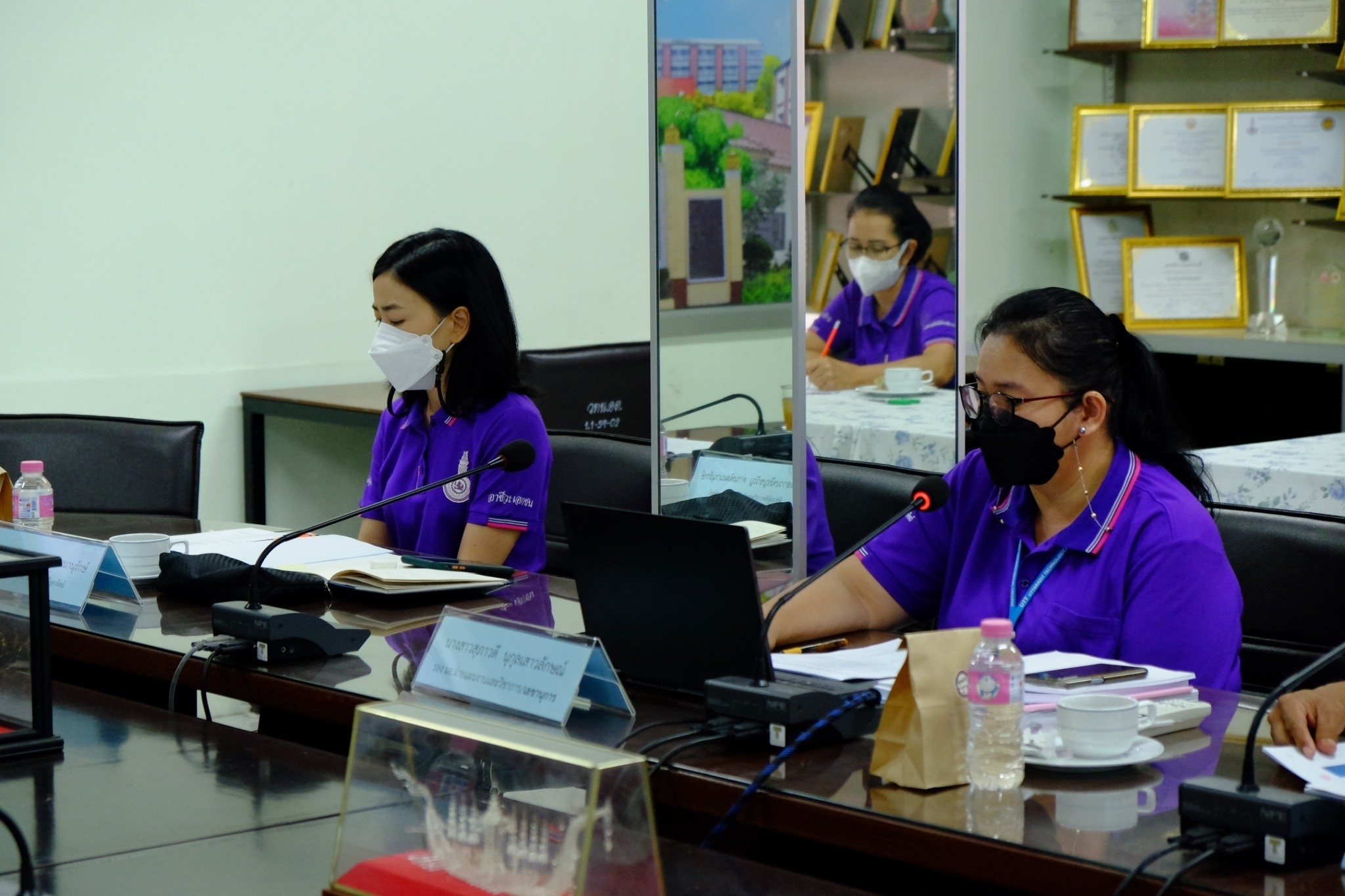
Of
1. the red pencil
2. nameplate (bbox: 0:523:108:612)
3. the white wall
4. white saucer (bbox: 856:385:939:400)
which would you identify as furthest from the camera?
the red pencil

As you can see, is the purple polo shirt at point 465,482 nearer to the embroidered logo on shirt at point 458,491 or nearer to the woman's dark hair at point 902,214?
the embroidered logo on shirt at point 458,491

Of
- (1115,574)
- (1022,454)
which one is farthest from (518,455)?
(1115,574)

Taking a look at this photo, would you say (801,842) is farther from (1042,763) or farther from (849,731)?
(1042,763)

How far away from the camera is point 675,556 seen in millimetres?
1505

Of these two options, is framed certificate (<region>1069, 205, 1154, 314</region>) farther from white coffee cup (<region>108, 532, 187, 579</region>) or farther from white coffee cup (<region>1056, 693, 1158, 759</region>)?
white coffee cup (<region>1056, 693, 1158, 759</region>)

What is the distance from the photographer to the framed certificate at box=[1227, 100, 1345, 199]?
493 centimetres

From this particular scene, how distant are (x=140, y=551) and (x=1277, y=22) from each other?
13.6 ft

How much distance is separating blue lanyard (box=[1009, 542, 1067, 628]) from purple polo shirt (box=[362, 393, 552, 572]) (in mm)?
A: 871

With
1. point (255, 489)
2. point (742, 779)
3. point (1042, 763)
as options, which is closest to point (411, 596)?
point (742, 779)

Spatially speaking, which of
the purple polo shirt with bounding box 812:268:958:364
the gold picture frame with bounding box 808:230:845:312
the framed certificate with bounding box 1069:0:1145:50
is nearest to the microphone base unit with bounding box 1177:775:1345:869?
the purple polo shirt with bounding box 812:268:958:364

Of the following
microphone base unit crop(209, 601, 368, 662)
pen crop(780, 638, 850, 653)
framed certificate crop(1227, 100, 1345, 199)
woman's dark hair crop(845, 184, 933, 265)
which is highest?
framed certificate crop(1227, 100, 1345, 199)

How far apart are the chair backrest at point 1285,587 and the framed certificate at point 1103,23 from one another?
Result: 3877 mm

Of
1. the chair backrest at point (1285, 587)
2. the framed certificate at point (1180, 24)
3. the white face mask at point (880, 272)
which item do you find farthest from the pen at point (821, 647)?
the framed certificate at point (1180, 24)

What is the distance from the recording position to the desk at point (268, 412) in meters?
4.00
